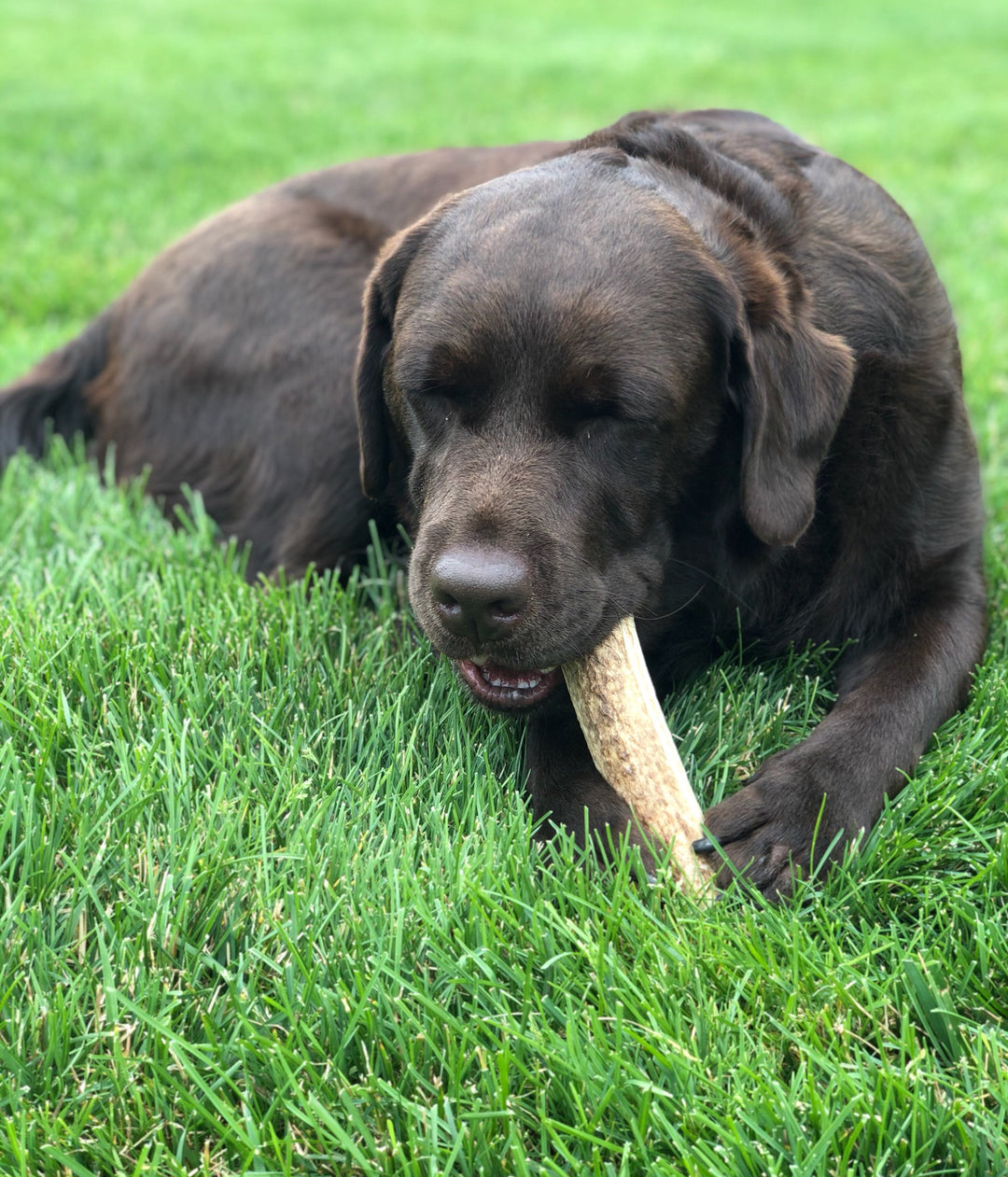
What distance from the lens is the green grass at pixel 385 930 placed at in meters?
1.55

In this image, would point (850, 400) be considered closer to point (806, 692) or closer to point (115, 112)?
point (806, 692)

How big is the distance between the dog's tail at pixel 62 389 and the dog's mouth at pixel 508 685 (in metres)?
2.19

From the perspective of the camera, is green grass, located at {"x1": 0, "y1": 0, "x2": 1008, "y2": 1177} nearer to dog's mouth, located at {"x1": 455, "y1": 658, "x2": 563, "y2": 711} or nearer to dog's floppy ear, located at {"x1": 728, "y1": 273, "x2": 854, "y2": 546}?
dog's mouth, located at {"x1": 455, "y1": 658, "x2": 563, "y2": 711}

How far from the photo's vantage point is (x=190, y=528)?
349 cm

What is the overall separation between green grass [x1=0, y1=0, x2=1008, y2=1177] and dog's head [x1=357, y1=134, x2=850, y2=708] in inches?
12.5

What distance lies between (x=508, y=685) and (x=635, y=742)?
291mm

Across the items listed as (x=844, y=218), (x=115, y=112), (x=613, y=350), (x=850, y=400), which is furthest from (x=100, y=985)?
(x=115, y=112)

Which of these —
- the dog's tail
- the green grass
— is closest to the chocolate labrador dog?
the green grass

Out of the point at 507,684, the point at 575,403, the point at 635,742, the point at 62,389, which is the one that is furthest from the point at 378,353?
the point at 62,389

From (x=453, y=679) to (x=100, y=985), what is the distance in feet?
3.29

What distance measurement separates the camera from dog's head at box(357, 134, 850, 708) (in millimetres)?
2244

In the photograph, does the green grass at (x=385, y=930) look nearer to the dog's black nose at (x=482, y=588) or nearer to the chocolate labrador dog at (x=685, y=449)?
the chocolate labrador dog at (x=685, y=449)

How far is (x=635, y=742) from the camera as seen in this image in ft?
7.32

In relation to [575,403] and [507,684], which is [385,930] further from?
[575,403]
